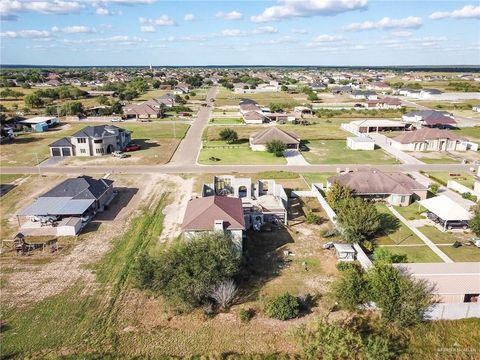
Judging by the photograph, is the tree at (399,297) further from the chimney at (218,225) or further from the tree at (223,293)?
the chimney at (218,225)

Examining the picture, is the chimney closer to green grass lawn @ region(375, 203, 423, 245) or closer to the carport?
green grass lawn @ region(375, 203, 423, 245)

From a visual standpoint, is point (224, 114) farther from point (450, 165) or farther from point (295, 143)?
point (450, 165)

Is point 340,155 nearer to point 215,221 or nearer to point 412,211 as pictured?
point 412,211

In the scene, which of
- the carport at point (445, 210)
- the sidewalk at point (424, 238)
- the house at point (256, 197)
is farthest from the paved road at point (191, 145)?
the carport at point (445, 210)

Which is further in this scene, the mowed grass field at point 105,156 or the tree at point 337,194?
the mowed grass field at point 105,156

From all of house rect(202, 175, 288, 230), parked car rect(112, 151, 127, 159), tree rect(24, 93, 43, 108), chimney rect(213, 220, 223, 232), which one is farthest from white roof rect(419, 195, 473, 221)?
tree rect(24, 93, 43, 108)
